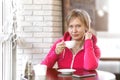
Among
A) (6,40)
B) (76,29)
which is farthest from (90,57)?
(6,40)

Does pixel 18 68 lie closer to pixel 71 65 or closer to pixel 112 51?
pixel 71 65

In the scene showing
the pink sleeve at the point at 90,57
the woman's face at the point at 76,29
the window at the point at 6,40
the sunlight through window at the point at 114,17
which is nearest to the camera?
the pink sleeve at the point at 90,57

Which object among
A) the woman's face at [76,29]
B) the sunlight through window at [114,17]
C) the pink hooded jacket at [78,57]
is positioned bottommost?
the pink hooded jacket at [78,57]

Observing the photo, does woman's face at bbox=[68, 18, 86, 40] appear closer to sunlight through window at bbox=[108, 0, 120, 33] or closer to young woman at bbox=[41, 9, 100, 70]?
young woman at bbox=[41, 9, 100, 70]

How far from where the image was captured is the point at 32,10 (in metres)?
3.17

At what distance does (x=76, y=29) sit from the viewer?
2.33 m

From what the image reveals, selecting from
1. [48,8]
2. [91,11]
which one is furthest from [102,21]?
[48,8]

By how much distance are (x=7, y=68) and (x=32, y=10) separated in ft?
2.50

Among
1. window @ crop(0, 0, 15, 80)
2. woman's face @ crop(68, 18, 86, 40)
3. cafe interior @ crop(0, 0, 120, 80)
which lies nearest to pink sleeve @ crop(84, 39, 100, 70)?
woman's face @ crop(68, 18, 86, 40)

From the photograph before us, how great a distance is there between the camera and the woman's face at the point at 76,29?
231 centimetres

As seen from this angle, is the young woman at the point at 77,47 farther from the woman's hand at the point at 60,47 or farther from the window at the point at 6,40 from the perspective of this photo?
the window at the point at 6,40

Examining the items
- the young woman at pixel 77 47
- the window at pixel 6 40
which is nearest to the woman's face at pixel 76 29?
the young woman at pixel 77 47

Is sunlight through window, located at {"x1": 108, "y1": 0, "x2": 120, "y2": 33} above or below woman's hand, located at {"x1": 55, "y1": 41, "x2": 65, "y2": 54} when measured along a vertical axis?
above

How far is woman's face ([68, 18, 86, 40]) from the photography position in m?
2.31
